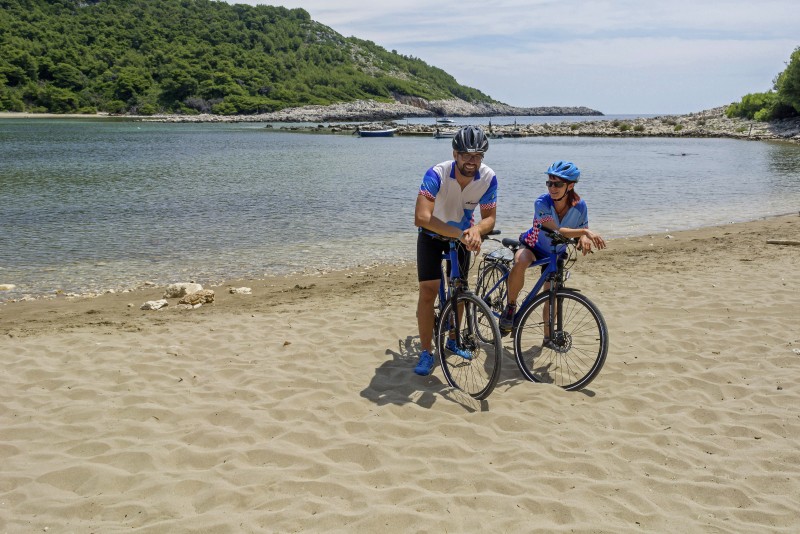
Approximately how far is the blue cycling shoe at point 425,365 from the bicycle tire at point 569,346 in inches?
34.4

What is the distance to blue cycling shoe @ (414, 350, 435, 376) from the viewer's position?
6.09m

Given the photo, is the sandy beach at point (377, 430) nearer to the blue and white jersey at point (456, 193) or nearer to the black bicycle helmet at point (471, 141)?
the blue and white jersey at point (456, 193)

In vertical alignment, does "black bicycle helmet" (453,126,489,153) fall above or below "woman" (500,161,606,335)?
above

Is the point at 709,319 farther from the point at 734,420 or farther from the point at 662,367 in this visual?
the point at 734,420

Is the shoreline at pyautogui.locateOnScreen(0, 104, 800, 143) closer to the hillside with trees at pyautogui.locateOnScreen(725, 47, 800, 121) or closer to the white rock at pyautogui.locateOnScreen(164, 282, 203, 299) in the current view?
the hillside with trees at pyautogui.locateOnScreen(725, 47, 800, 121)

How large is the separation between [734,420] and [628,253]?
8.50m

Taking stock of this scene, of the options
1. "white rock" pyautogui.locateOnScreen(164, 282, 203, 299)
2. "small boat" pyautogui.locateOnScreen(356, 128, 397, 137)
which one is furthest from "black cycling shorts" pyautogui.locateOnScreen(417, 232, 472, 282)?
"small boat" pyautogui.locateOnScreen(356, 128, 397, 137)

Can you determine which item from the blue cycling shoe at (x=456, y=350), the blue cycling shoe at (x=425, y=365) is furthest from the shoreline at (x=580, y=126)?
the blue cycling shoe at (x=456, y=350)

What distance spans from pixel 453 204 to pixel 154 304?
581 centimetres

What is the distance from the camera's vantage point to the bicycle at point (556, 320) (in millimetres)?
5684

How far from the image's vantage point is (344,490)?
410 centimetres

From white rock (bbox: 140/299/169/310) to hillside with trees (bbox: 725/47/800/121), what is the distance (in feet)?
248

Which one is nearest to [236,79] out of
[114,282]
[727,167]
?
[727,167]

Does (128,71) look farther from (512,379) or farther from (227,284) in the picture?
(512,379)
